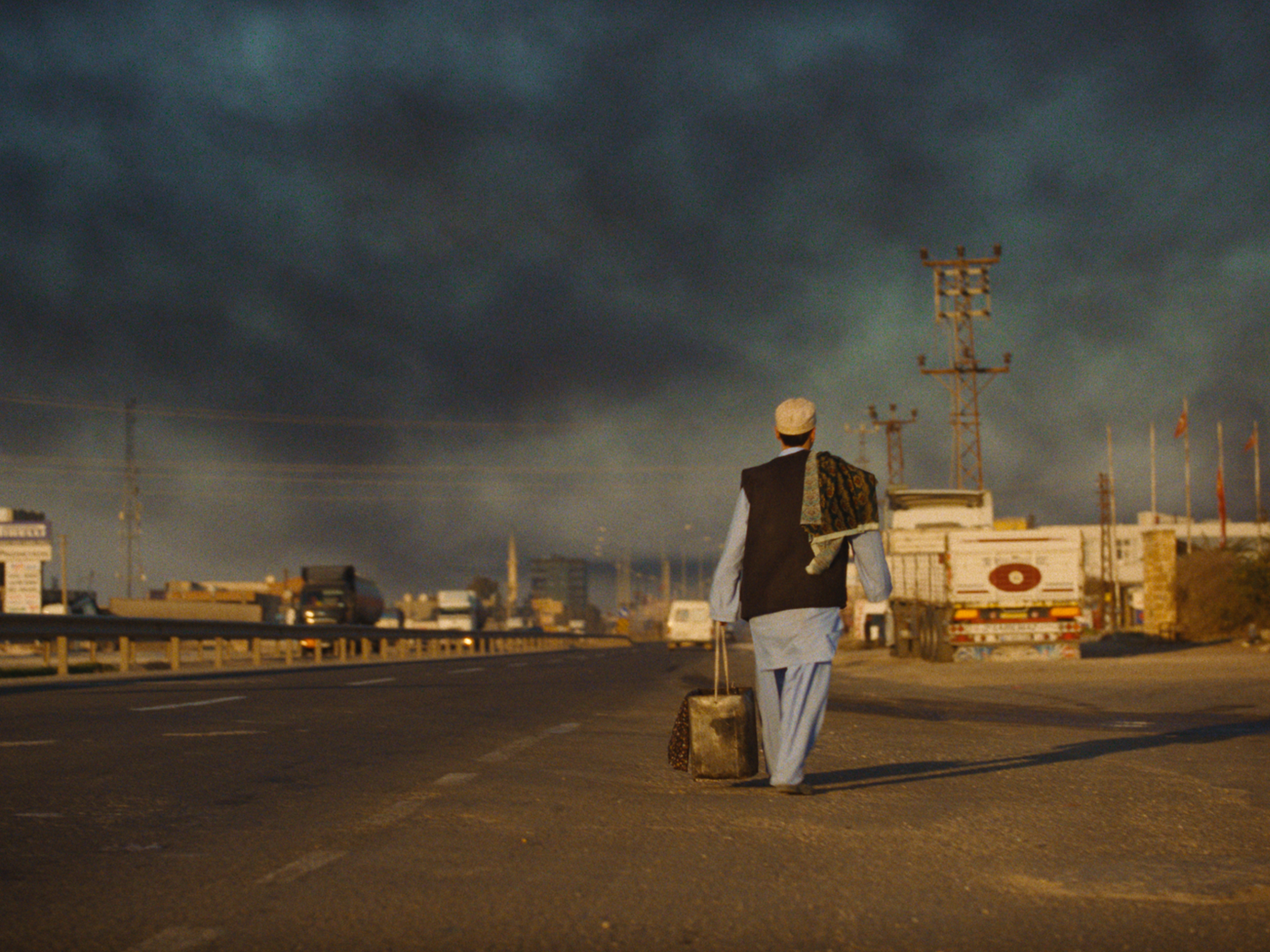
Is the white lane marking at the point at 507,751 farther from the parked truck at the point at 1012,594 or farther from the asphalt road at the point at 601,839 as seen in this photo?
the parked truck at the point at 1012,594

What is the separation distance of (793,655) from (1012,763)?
2751 millimetres

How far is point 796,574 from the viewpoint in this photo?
682 cm

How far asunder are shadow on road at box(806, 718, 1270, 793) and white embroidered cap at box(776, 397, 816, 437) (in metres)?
1.96

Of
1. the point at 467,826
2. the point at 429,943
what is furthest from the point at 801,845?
the point at 429,943

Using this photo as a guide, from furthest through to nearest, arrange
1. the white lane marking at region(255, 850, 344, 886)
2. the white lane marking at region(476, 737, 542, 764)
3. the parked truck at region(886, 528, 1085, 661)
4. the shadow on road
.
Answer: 1. the parked truck at region(886, 528, 1085, 661)
2. the white lane marking at region(476, 737, 542, 764)
3. the shadow on road
4. the white lane marking at region(255, 850, 344, 886)

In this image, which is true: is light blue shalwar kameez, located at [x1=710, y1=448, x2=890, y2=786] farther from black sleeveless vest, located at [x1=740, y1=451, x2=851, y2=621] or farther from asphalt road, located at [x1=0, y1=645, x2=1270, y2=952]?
asphalt road, located at [x1=0, y1=645, x2=1270, y2=952]

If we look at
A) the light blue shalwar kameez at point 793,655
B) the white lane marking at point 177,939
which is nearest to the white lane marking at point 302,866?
the white lane marking at point 177,939

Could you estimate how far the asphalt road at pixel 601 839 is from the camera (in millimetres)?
4168

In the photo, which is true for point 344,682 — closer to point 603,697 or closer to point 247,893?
point 603,697

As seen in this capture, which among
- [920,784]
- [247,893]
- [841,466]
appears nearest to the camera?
[247,893]

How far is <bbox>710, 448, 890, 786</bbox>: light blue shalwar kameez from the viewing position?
6758mm

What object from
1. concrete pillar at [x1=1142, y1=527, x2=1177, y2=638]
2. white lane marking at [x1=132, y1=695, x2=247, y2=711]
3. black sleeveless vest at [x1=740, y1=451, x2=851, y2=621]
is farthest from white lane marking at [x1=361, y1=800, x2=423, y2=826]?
concrete pillar at [x1=1142, y1=527, x2=1177, y2=638]

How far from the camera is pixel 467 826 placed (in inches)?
234

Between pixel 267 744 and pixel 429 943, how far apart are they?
584cm
